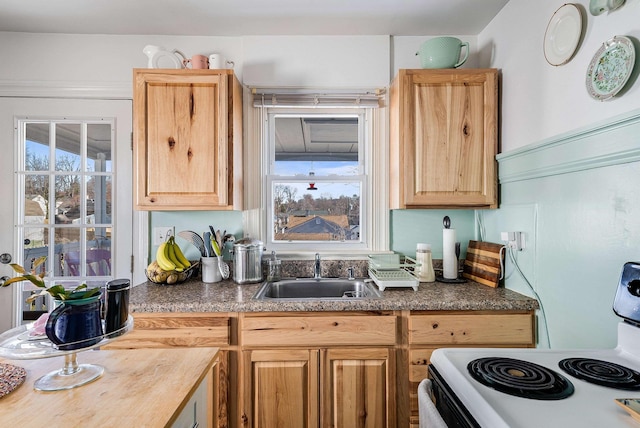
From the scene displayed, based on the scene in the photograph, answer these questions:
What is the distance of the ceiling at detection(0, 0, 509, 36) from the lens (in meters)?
1.77

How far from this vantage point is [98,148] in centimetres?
206

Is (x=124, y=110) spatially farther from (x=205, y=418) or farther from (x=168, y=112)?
(x=205, y=418)

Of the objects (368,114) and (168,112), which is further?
(368,114)

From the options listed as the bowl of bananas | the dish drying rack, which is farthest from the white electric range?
the bowl of bananas

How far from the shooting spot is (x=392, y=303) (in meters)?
1.51

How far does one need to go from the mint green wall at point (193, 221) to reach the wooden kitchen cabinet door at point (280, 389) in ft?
2.91

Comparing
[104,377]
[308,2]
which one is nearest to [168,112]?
[308,2]

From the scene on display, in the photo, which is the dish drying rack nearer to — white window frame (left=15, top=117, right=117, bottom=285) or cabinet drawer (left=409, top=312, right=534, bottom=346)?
cabinet drawer (left=409, top=312, right=534, bottom=346)

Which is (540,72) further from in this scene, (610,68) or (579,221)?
(579,221)

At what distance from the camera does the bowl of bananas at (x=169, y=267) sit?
6.07 ft

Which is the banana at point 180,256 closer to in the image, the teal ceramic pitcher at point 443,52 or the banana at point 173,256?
the banana at point 173,256

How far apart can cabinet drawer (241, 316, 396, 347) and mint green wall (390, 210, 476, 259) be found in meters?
0.74

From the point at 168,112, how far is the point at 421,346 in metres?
1.84

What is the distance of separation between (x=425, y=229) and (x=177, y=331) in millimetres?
1607
